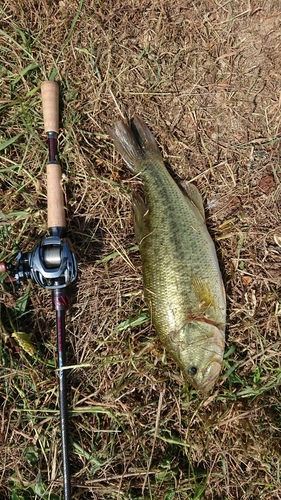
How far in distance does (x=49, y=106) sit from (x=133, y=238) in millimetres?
1095

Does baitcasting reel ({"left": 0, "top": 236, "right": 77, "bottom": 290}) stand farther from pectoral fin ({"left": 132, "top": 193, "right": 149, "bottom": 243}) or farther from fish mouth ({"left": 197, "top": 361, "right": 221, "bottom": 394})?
fish mouth ({"left": 197, "top": 361, "right": 221, "bottom": 394})

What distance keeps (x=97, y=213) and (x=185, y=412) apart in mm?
1537

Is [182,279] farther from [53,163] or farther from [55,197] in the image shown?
[53,163]

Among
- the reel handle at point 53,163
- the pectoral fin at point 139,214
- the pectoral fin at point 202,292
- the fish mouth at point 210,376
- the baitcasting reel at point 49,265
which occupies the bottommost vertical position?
the fish mouth at point 210,376

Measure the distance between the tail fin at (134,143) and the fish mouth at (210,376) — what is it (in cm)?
140

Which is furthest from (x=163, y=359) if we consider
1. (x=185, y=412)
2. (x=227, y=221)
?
(x=227, y=221)

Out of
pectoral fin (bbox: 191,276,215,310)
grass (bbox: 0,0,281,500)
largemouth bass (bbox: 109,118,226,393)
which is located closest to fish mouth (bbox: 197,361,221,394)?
largemouth bass (bbox: 109,118,226,393)

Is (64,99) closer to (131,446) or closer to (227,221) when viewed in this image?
(227,221)

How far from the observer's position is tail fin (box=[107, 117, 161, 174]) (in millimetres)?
3012

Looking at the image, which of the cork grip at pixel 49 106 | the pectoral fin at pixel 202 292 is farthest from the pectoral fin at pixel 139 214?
the cork grip at pixel 49 106

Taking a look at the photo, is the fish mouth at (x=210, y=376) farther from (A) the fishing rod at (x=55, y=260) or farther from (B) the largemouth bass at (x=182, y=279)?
(A) the fishing rod at (x=55, y=260)

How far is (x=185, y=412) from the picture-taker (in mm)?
2990

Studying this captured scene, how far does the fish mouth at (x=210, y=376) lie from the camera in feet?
9.02

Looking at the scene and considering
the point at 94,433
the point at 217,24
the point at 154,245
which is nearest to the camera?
the point at 154,245
